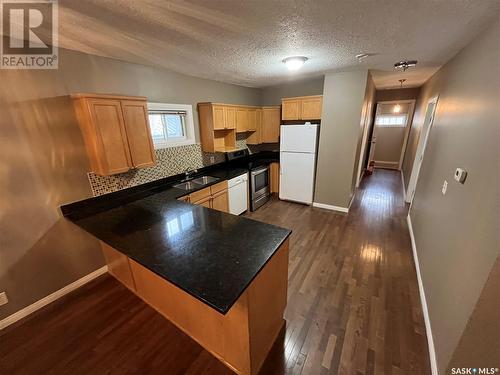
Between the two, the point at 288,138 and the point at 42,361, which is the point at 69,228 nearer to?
the point at 42,361

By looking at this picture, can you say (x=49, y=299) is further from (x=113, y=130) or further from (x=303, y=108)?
(x=303, y=108)

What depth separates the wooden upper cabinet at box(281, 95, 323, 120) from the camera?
3.65 meters

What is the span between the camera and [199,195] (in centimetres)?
280

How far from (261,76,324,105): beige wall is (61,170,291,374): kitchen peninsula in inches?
137

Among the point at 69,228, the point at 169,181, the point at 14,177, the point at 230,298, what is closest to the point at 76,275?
the point at 69,228

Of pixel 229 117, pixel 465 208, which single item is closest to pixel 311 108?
pixel 229 117

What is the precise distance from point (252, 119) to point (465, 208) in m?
3.56

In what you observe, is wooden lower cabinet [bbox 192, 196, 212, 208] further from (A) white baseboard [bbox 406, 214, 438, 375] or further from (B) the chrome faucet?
(A) white baseboard [bbox 406, 214, 438, 375]

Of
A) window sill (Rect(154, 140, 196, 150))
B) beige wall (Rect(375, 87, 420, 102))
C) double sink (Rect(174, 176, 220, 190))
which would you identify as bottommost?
double sink (Rect(174, 176, 220, 190))

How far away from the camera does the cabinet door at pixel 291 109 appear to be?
385cm

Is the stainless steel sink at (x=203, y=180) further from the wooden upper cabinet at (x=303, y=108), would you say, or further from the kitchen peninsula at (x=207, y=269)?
the wooden upper cabinet at (x=303, y=108)

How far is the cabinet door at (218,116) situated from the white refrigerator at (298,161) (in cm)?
124

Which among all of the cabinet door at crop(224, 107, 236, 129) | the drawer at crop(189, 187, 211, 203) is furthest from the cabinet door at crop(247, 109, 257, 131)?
the drawer at crop(189, 187, 211, 203)

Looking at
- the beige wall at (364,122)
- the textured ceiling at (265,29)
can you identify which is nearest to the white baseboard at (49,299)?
the textured ceiling at (265,29)
